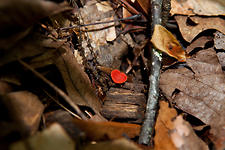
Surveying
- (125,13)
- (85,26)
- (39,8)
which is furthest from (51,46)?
(125,13)

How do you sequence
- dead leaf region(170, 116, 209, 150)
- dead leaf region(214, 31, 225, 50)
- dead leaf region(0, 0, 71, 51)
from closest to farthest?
dead leaf region(0, 0, 71, 51), dead leaf region(170, 116, 209, 150), dead leaf region(214, 31, 225, 50)

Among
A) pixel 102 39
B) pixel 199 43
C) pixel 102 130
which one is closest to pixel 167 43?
pixel 199 43

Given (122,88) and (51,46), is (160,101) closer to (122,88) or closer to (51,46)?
(122,88)

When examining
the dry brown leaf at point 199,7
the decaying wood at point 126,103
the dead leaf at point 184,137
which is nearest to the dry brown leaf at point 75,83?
the decaying wood at point 126,103

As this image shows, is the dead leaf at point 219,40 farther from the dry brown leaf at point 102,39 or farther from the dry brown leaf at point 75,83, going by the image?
the dry brown leaf at point 75,83

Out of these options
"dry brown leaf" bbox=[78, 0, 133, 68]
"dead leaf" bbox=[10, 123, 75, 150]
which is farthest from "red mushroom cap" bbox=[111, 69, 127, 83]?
"dead leaf" bbox=[10, 123, 75, 150]

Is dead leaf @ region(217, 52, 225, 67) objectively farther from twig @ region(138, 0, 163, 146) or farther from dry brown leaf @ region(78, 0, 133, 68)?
dry brown leaf @ region(78, 0, 133, 68)
